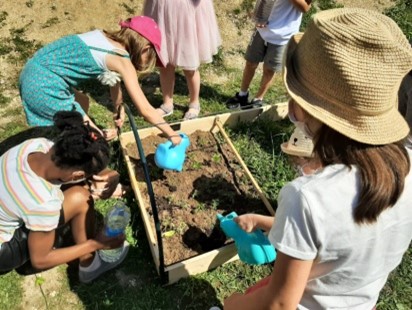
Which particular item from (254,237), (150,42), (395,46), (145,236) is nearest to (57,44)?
(150,42)

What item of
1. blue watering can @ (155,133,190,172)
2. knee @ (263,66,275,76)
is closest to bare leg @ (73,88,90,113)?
blue watering can @ (155,133,190,172)

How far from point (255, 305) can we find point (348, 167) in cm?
66

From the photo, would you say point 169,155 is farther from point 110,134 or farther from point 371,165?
point 371,165

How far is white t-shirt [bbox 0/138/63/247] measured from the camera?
2.05 m

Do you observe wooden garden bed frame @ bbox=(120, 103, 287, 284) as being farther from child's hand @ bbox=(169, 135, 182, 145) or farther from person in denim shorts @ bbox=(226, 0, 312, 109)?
child's hand @ bbox=(169, 135, 182, 145)

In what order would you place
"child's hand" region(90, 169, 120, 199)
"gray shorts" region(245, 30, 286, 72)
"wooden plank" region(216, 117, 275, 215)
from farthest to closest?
"gray shorts" region(245, 30, 286, 72), "wooden plank" region(216, 117, 275, 215), "child's hand" region(90, 169, 120, 199)

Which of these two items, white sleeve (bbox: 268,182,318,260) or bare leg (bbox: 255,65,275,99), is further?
bare leg (bbox: 255,65,275,99)

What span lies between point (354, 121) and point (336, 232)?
1.14 ft

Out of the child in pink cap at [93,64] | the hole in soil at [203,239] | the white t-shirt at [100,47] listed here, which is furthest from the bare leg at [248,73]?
the hole in soil at [203,239]

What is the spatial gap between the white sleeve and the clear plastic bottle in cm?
263

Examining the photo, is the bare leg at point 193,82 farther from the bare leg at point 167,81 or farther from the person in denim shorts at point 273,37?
the person in denim shorts at point 273,37

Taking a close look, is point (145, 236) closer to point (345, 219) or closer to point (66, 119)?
point (66, 119)

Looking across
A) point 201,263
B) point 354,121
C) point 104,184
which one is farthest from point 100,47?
point 354,121

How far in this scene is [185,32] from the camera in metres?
3.33
